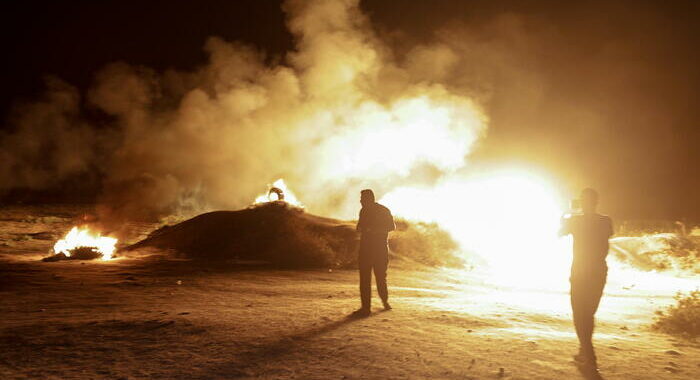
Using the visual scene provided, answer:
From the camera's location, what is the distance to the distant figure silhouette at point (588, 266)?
552 cm

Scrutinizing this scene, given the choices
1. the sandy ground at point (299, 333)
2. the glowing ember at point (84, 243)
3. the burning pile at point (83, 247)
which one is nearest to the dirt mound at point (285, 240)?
the glowing ember at point (84, 243)

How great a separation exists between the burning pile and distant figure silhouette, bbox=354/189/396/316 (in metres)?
10.8

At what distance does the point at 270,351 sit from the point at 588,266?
3703 mm

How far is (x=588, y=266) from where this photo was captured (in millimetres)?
5551

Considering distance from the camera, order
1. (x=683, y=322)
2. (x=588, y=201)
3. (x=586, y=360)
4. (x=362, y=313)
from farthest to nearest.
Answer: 1. (x=362, y=313)
2. (x=683, y=322)
3. (x=588, y=201)
4. (x=586, y=360)

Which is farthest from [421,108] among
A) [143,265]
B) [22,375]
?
[22,375]

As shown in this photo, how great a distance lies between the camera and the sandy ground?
4887 millimetres

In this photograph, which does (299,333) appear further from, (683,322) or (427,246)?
(427,246)

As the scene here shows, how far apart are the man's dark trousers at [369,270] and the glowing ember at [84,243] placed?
35.9ft

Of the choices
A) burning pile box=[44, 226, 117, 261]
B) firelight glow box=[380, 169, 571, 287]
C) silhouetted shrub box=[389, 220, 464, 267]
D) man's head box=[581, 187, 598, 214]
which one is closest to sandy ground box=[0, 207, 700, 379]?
man's head box=[581, 187, 598, 214]

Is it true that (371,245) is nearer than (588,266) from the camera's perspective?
No

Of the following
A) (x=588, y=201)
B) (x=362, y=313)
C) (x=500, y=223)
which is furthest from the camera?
(x=500, y=223)

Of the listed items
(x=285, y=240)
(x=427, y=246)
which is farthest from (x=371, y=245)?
(x=427, y=246)

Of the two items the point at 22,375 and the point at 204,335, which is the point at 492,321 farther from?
the point at 22,375
